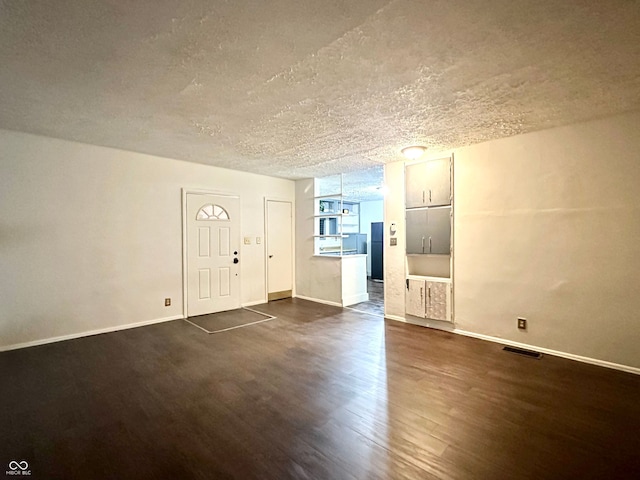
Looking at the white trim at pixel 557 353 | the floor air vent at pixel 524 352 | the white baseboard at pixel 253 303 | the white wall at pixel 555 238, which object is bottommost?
the floor air vent at pixel 524 352

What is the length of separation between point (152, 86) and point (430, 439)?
3328 millimetres

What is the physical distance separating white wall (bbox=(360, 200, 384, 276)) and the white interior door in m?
3.70

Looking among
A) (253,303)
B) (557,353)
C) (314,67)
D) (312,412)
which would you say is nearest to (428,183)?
(557,353)

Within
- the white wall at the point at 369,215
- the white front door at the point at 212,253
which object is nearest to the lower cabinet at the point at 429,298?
the white front door at the point at 212,253

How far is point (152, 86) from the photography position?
2418mm

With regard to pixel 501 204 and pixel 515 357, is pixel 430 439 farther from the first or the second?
pixel 501 204

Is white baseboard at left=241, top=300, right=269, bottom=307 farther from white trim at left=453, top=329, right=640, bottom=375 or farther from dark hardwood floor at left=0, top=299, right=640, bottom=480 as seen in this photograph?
white trim at left=453, top=329, right=640, bottom=375

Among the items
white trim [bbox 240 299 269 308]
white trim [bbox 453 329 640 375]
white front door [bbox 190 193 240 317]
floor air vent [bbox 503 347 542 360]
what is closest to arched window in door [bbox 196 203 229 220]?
white front door [bbox 190 193 240 317]

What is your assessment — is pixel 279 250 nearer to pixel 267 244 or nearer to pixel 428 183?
pixel 267 244

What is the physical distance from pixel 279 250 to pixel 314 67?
4.54 m

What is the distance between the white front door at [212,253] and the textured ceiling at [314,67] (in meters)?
1.80

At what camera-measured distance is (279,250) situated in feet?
20.9

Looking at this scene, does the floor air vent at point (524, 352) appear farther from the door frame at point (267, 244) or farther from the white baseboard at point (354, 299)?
the door frame at point (267, 244)

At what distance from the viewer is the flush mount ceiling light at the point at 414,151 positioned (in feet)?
13.0
